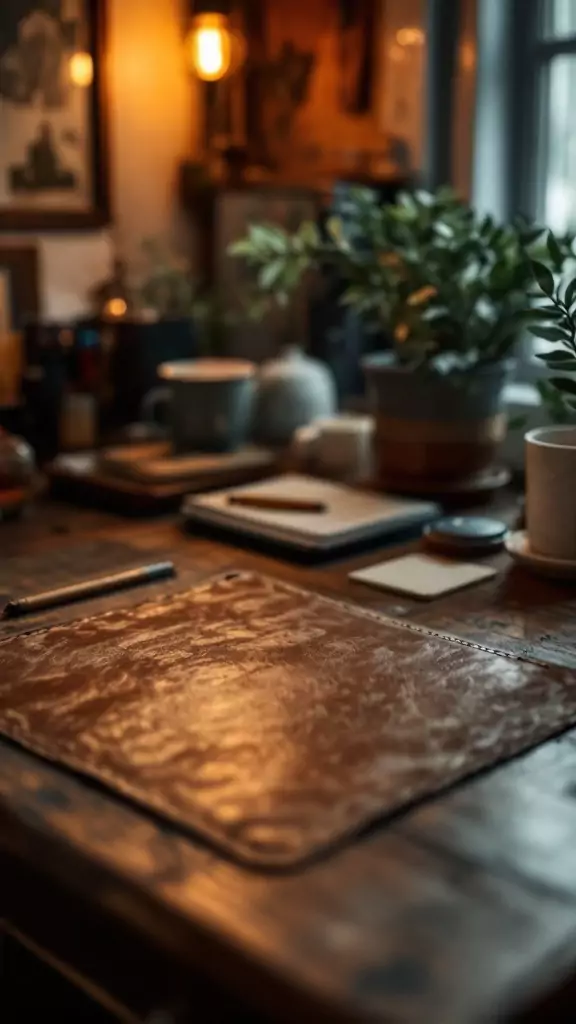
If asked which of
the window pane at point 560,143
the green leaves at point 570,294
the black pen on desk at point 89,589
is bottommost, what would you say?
the black pen on desk at point 89,589

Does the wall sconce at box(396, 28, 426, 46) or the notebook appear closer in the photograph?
the notebook

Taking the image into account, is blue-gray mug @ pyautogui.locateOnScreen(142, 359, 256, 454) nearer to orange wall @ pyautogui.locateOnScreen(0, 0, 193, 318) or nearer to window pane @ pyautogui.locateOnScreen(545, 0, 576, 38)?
orange wall @ pyautogui.locateOnScreen(0, 0, 193, 318)

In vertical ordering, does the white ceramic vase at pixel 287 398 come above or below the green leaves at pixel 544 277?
below

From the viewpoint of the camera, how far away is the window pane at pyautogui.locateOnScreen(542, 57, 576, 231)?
6.56 ft

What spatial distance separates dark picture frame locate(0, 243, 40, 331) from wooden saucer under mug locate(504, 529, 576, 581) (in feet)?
3.49

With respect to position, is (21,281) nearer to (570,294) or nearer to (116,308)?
(116,308)

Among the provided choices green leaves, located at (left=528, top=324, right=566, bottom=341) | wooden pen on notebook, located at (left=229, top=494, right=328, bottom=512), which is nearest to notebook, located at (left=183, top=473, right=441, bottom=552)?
wooden pen on notebook, located at (left=229, top=494, right=328, bottom=512)

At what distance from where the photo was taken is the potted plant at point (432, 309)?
4.74 feet

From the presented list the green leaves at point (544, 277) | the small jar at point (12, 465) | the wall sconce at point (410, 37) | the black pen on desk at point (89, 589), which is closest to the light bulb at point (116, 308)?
the small jar at point (12, 465)

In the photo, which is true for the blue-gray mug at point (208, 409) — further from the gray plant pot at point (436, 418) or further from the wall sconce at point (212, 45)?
the wall sconce at point (212, 45)

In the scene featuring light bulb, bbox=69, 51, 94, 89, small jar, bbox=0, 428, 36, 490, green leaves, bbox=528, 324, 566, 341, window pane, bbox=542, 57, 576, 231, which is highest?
light bulb, bbox=69, 51, 94, 89

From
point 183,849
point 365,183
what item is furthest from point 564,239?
point 183,849

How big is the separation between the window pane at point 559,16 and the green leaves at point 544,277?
0.97 meters

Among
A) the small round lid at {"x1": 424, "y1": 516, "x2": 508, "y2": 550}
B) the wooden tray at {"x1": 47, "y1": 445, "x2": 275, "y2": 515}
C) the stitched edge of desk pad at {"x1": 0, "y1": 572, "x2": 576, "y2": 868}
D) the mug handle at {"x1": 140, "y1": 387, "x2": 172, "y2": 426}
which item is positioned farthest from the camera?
the mug handle at {"x1": 140, "y1": 387, "x2": 172, "y2": 426}
